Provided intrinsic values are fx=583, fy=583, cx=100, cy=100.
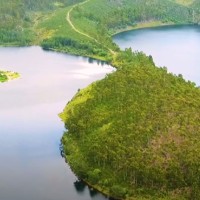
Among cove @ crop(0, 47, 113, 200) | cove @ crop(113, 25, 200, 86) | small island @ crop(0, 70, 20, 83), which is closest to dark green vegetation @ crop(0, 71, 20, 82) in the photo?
small island @ crop(0, 70, 20, 83)

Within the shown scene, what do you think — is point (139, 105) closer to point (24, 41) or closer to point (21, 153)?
point (21, 153)

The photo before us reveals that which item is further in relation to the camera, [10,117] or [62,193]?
[10,117]

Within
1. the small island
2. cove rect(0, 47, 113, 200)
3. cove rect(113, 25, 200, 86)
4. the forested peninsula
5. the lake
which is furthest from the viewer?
cove rect(113, 25, 200, 86)

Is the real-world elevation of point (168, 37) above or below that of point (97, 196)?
above

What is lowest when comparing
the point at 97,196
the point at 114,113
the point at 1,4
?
the point at 97,196

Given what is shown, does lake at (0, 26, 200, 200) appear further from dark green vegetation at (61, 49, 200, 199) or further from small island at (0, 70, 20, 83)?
dark green vegetation at (61, 49, 200, 199)

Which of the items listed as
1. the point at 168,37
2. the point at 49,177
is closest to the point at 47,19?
the point at 168,37

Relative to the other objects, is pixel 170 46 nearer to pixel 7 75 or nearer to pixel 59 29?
pixel 59 29
